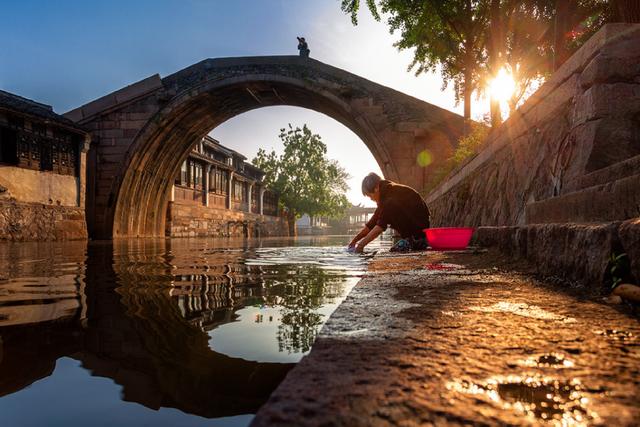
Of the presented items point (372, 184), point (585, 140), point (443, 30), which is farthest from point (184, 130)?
point (585, 140)

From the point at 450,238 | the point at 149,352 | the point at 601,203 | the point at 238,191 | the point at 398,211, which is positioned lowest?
the point at 149,352

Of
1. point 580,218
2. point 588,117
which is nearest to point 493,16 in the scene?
point 588,117

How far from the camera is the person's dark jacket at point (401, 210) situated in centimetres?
516

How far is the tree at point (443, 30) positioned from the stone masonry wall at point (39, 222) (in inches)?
443

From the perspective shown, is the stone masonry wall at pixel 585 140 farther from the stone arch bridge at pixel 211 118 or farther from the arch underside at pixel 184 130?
the arch underside at pixel 184 130

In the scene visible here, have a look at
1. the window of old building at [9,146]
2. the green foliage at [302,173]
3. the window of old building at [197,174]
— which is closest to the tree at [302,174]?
the green foliage at [302,173]

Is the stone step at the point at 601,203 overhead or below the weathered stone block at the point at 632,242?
overhead

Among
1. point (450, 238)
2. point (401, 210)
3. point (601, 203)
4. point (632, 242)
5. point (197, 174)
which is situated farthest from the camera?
point (197, 174)

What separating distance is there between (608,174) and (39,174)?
15888mm

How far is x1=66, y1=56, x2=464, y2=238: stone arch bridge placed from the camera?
1430 centimetres

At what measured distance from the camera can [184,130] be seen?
60.0ft

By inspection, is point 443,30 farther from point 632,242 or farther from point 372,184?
point 632,242

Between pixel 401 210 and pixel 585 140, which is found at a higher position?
pixel 585 140

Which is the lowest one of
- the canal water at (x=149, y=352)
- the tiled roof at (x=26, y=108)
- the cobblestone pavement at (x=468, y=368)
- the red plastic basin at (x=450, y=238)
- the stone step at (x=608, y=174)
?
the canal water at (x=149, y=352)
